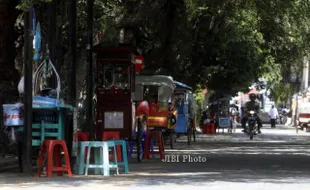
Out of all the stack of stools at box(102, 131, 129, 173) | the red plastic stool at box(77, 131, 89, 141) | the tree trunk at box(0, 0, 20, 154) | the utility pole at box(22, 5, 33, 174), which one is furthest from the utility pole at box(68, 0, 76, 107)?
the utility pole at box(22, 5, 33, 174)

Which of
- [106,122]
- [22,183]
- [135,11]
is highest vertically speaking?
[135,11]

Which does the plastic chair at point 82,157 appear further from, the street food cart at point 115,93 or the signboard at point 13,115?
the street food cart at point 115,93

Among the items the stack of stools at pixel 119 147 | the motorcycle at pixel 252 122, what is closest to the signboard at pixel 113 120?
the stack of stools at pixel 119 147

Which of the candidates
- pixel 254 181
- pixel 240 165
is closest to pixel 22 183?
pixel 254 181

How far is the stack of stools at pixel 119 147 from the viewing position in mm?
15516

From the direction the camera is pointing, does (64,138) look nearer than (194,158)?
Yes

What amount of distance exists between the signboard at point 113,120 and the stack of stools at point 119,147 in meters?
0.82

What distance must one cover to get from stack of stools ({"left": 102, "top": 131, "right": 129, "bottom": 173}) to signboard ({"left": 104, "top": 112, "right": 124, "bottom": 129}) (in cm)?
82

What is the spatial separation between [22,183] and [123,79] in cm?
644

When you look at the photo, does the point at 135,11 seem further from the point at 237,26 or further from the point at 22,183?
the point at 237,26

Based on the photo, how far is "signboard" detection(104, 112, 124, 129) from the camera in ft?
61.5

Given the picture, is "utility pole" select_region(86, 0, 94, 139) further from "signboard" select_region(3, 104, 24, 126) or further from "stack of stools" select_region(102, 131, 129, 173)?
"signboard" select_region(3, 104, 24, 126)

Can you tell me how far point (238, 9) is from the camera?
26797mm

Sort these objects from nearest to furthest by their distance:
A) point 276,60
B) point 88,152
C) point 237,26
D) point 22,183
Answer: point 22,183 → point 88,152 → point 237,26 → point 276,60
